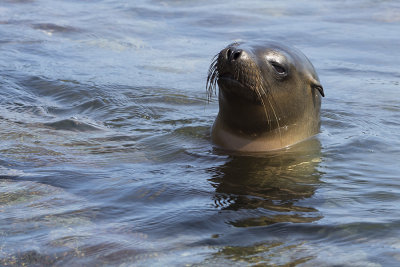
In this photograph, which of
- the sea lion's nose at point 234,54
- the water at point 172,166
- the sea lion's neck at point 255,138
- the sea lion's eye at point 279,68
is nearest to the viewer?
the water at point 172,166

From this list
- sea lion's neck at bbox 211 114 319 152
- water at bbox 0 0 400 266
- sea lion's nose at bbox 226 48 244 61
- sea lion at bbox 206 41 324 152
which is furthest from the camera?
sea lion's neck at bbox 211 114 319 152

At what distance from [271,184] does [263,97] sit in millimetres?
817

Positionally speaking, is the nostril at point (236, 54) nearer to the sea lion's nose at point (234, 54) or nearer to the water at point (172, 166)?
the sea lion's nose at point (234, 54)

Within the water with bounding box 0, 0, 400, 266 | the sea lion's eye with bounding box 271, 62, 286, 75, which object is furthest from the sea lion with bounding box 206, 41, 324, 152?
the water with bounding box 0, 0, 400, 266

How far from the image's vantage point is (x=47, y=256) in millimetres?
3223

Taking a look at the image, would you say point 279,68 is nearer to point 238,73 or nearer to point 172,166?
point 238,73

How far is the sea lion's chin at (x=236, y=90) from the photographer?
4.72 metres

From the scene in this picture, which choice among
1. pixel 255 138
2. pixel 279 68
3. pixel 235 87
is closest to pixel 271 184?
pixel 235 87

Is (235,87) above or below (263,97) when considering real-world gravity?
above

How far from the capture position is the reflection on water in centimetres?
389

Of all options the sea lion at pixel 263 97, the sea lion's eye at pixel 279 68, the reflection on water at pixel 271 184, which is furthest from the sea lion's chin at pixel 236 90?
the reflection on water at pixel 271 184

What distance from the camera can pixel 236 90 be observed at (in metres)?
4.82

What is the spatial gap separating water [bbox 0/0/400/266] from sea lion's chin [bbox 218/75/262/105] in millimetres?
462

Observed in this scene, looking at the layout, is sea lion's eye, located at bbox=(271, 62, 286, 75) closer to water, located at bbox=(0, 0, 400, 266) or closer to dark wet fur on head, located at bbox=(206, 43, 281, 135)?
dark wet fur on head, located at bbox=(206, 43, 281, 135)
